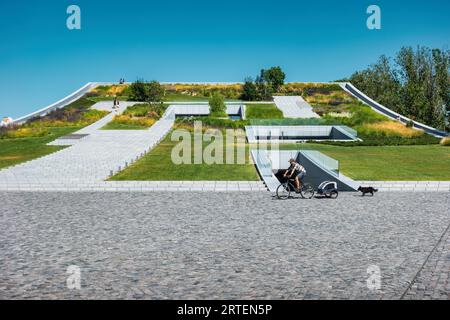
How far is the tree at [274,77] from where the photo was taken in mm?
66188

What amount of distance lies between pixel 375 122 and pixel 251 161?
19.3 m

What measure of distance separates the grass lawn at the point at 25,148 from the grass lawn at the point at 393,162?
13910 mm

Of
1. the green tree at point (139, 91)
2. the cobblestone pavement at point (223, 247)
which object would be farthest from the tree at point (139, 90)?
the cobblestone pavement at point (223, 247)

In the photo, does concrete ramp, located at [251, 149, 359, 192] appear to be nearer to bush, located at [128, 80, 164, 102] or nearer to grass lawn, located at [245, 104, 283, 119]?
grass lawn, located at [245, 104, 283, 119]

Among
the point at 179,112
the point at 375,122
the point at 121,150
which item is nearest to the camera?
the point at 121,150

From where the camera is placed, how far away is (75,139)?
3397 cm

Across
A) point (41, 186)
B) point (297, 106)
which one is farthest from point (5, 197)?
point (297, 106)

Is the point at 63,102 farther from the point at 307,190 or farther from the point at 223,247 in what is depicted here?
the point at 223,247

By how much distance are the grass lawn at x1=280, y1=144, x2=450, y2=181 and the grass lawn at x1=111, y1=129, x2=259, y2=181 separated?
14.3ft

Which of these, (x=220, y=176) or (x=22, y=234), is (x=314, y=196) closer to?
(x=220, y=176)

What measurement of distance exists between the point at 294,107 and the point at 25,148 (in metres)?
29.4

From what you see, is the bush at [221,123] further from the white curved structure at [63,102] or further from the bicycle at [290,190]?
the bicycle at [290,190]

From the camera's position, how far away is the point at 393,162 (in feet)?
82.2

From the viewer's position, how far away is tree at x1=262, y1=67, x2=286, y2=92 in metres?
66.2
